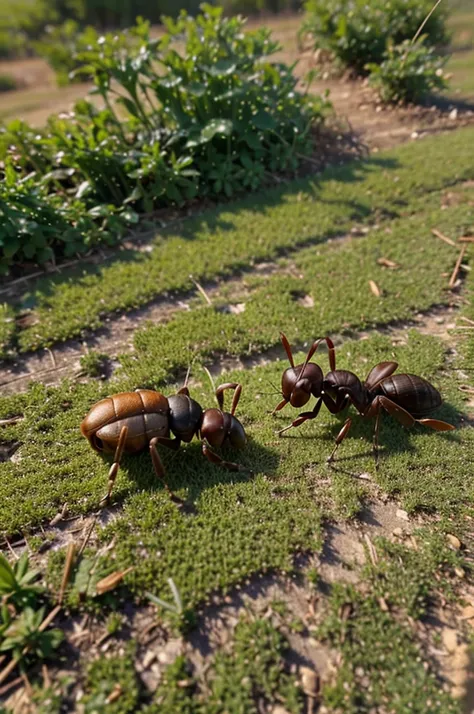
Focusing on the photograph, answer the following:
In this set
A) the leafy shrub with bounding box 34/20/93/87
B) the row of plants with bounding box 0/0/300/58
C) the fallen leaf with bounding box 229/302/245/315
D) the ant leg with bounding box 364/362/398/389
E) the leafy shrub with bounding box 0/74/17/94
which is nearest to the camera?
the ant leg with bounding box 364/362/398/389

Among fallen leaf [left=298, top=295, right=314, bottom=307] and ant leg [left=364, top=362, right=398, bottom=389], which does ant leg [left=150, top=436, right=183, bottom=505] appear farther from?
fallen leaf [left=298, top=295, right=314, bottom=307]

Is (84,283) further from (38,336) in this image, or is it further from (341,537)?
(341,537)

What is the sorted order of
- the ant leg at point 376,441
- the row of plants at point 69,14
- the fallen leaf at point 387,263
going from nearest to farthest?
the ant leg at point 376,441, the fallen leaf at point 387,263, the row of plants at point 69,14

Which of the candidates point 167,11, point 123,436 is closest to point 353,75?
point 123,436

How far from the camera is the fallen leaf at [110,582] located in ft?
9.81

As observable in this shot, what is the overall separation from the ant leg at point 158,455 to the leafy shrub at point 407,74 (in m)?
9.42

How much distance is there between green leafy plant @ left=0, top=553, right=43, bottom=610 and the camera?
2869 mm

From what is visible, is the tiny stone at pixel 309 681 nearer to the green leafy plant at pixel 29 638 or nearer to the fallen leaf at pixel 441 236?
the green leafy plant at pixel 29 638

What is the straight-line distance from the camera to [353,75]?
37.5 feet

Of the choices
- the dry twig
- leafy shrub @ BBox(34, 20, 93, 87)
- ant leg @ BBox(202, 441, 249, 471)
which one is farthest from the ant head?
leafy shrub @ BBox(34, 20, 93, 87)

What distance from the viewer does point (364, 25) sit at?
10.5 metres

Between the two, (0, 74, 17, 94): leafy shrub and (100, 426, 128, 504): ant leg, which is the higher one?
(0, 74, 17, 94): leafy shrub

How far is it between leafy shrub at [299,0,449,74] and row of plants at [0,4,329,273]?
Answer: 12.9 ft

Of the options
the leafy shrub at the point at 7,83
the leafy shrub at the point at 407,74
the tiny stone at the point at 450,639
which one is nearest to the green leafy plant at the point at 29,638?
the tiny stone at the point at 450,639
